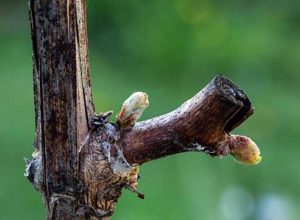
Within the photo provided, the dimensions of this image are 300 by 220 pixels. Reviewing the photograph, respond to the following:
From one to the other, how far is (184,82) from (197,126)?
192 cm

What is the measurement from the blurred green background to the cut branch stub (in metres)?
1.30

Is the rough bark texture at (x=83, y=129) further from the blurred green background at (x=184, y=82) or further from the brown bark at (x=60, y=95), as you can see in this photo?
the blurred green background at (x=184, y=82)

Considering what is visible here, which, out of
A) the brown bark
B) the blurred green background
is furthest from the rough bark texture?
the blurred green background

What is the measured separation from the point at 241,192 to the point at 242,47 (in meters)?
0.72

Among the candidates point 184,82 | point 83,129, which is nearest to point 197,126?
point 83,129

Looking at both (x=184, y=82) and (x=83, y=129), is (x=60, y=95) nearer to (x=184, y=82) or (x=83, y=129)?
(x=83, y=129)

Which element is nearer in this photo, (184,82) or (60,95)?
(60,95)

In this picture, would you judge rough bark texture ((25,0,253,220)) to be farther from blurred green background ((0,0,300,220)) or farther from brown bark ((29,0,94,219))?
blurred green background ((0,0,300,220))

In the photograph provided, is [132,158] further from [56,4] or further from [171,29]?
[171,29]

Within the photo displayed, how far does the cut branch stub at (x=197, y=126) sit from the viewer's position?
47 centimetres

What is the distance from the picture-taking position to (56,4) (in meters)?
0.46

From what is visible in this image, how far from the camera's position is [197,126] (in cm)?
48

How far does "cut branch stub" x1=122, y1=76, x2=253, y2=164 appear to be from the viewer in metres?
0.47

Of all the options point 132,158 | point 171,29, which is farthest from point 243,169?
point 132,158
